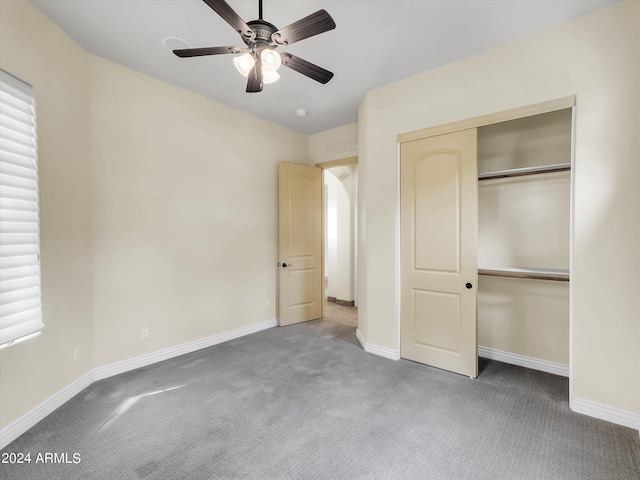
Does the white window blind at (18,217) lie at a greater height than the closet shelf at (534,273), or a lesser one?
greater

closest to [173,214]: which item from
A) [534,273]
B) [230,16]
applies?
[230,16]

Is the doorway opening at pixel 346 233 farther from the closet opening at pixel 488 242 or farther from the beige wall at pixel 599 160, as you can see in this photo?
the beige wall at pixel 599 160

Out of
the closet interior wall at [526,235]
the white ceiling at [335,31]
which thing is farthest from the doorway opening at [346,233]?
the closet interior wall at [526,235]

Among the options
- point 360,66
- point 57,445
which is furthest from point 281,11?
point 57,445

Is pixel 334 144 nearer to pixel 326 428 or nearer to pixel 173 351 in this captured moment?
pixel 173 351

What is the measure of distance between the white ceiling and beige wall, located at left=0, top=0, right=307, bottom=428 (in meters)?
0.31

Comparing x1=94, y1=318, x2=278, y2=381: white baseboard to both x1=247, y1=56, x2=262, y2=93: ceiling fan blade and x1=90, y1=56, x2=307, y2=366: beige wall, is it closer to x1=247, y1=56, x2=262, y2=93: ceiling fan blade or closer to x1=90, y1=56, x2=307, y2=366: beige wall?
x1=90, y1=56, x2=307, y2=366: beige wall

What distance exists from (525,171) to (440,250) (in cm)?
103

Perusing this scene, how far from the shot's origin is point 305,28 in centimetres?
156

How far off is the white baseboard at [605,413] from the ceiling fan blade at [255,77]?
3283mm

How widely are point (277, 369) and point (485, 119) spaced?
308 centimetres

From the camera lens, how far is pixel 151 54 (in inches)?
103

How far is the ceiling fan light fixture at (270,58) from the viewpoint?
67.8 inches

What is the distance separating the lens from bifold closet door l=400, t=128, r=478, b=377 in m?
2.71
